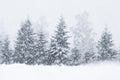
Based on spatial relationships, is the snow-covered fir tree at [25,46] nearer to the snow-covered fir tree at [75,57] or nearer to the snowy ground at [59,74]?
the snow-covered fir tree at [75,57]

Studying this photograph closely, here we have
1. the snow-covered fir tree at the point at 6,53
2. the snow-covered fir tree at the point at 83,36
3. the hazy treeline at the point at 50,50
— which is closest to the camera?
the hazy treeline at the point at 50,50

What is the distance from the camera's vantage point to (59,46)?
2862 cm

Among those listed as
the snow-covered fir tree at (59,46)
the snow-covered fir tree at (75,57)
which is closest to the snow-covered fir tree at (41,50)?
the snow-covered fir tree at (59,46)

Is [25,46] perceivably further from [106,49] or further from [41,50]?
[106,49]

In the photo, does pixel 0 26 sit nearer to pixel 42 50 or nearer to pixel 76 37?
pixel 76 37

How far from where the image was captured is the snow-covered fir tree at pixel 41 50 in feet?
100

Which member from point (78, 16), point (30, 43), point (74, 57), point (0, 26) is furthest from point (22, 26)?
point (0, 26)

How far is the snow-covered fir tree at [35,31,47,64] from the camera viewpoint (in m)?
30.6

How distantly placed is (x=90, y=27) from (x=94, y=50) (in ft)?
23.1

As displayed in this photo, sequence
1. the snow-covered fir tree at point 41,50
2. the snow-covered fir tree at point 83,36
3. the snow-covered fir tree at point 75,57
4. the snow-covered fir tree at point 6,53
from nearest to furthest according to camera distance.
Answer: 1. the snow-covered fir tree at point 41,50
2. the snow-covered fir tree at point 6,53
3. the snow-covered fir tree at point 75,57
4. the snow-covered fir tree at point 83,36

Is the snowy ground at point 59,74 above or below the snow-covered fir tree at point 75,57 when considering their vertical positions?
below

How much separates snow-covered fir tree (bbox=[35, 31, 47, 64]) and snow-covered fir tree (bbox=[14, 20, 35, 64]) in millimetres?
682

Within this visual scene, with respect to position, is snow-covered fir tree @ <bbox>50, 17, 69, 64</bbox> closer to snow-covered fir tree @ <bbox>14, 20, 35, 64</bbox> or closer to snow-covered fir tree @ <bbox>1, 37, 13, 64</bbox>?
snow-covered fir tree @ <bbox>14, 20, 35, 64</bbox>

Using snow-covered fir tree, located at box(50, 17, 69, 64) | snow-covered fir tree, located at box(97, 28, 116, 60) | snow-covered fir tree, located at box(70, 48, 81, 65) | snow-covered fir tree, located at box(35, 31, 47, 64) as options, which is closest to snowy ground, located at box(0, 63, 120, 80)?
snow-covered fir tree, located at box(50, 17, 69, 64)
